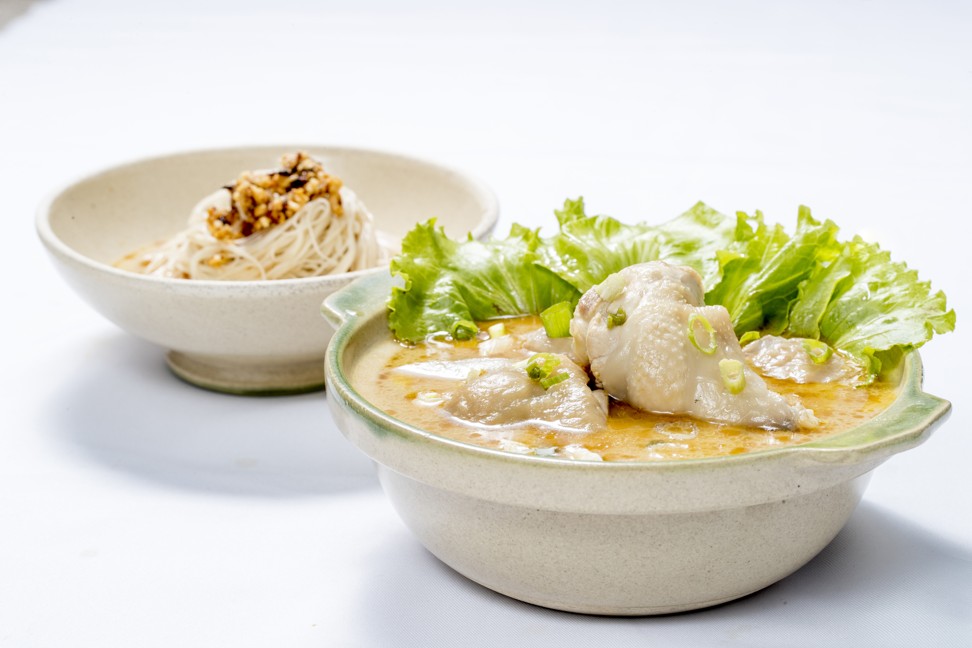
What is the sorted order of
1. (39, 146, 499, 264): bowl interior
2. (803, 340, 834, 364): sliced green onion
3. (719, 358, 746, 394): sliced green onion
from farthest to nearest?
1. (39, 146, 499, 264): bowl interior
2. (803, 340, 834, 364): sliced green onion
3. (719, 358, 746, 394): sliced green onion

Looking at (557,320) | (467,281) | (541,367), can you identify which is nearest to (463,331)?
(467,281)

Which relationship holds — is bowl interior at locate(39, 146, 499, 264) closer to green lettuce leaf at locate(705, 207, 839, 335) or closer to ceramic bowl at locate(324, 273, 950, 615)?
green lettuce leaf at locate(705, 207, 839, 335)

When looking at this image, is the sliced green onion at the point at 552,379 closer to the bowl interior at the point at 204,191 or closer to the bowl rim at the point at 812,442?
the bowl rim at the point at 812,442

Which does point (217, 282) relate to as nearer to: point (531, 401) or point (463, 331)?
point (463, 331)

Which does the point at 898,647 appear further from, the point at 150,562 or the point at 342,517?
the point at 150,562

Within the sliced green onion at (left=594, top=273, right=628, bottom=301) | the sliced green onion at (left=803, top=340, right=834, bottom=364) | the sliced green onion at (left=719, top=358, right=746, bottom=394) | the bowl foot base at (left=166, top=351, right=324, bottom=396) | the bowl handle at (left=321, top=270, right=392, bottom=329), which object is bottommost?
the bowl foot base at (left=166, top=351, right=324, bottom=396)

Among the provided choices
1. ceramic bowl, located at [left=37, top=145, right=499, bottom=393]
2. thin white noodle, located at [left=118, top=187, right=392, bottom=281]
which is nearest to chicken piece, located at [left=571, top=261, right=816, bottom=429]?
ceramic bowl, located at [left=37, top=145, right=499, bottom=393]

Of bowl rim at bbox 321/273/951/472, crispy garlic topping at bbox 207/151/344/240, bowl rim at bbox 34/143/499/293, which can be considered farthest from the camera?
crispy garlic topping at bbox 207/151/344/240

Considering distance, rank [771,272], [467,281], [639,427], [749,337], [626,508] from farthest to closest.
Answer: [467,281] → [771,272] → [749,337] → [639,427] → [626,508]
